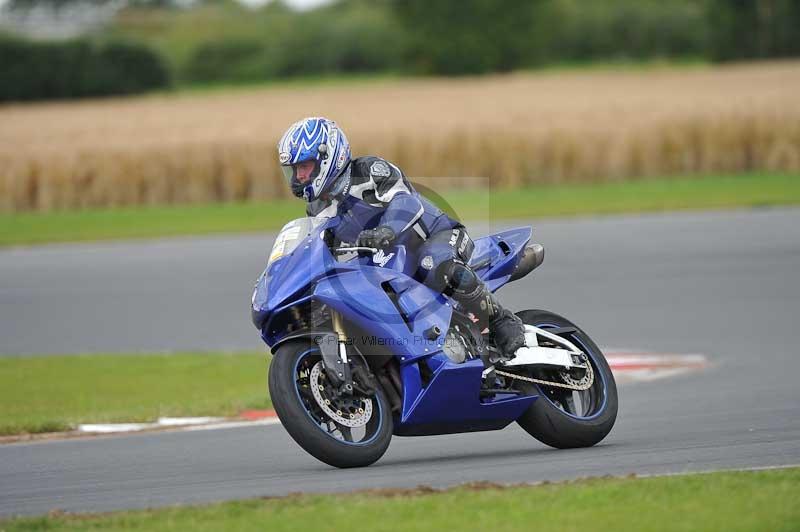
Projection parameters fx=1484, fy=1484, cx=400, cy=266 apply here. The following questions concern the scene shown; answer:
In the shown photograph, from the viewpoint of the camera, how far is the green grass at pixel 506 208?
2478cm

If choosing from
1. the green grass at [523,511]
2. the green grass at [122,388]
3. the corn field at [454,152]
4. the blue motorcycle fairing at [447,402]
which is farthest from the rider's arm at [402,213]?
the corn field at [454,152]

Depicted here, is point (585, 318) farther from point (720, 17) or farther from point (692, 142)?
point (720, 17)

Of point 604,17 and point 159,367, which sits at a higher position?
point 159,367

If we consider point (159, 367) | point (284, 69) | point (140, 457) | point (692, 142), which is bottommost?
point (284, 69)

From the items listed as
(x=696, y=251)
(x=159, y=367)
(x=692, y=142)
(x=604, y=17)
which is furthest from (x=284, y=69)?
(x=159, y=367)

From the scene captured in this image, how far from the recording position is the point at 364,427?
744 centimetres

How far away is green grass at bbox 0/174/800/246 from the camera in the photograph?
24.8 meters

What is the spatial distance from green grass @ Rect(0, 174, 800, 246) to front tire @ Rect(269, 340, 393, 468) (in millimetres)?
16961

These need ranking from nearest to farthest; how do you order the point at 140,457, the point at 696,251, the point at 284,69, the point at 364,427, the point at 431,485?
the point at 431,485 → the point at 364,427 → the point at 140,457 → the point at 696,251 → the point at 284,69

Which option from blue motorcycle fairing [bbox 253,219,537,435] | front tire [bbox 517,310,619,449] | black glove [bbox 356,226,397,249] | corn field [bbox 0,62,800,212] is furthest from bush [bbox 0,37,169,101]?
black glove [bbox 356,226,397,249]

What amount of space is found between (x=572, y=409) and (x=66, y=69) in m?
53.8

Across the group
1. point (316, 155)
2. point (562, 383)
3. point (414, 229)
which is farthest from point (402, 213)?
point (562, 383)

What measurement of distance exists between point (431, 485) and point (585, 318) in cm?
Answer: 802

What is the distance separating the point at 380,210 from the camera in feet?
24.8
